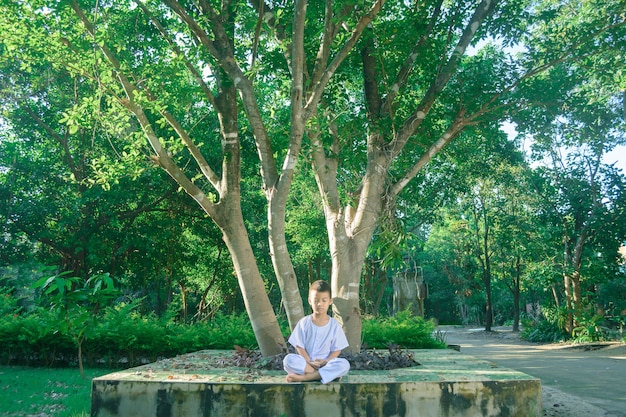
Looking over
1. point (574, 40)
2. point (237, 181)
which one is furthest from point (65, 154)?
point (574, 40)

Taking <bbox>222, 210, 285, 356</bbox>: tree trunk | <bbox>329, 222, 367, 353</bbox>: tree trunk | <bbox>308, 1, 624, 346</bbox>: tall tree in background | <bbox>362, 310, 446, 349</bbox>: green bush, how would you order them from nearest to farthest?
<bbox>222, 210, 285, 356</bbox>: tree trunk
<bbox>329, 222, 367, 353</bbox>: tree trunk
<bbox>308, 1, 624, 346</bbox>: tall tree in background
<bbox>362, 310, 446, 349</bbox>: green bush

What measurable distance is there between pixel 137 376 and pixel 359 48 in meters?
6.20

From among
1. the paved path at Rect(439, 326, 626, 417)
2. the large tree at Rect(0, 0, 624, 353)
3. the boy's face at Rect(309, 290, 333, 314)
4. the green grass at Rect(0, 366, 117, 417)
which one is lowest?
the paved path at Rect(439, 326, 626, 417)

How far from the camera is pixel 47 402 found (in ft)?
23.4

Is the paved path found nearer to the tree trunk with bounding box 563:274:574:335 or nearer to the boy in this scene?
the boy

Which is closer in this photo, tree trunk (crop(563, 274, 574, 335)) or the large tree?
the large tree

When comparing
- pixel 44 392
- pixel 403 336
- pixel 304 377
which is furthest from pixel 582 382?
pixel 44 392

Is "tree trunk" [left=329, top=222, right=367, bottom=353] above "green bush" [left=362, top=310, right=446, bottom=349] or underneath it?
above

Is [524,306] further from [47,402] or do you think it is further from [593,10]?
[47,402]

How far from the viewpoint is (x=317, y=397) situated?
5336 millimetres

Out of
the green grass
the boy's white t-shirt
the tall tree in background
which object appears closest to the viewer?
the boy's white t-shirt

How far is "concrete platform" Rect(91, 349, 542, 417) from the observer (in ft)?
17.5

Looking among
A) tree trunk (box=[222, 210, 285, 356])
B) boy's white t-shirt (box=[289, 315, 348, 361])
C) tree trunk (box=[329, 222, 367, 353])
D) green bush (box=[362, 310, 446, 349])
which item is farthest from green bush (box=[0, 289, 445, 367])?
boy's white t-shirt (box=[289, 315, 348, 361])

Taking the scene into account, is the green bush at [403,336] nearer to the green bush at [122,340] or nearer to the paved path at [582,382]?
the green bush at [122,340]
